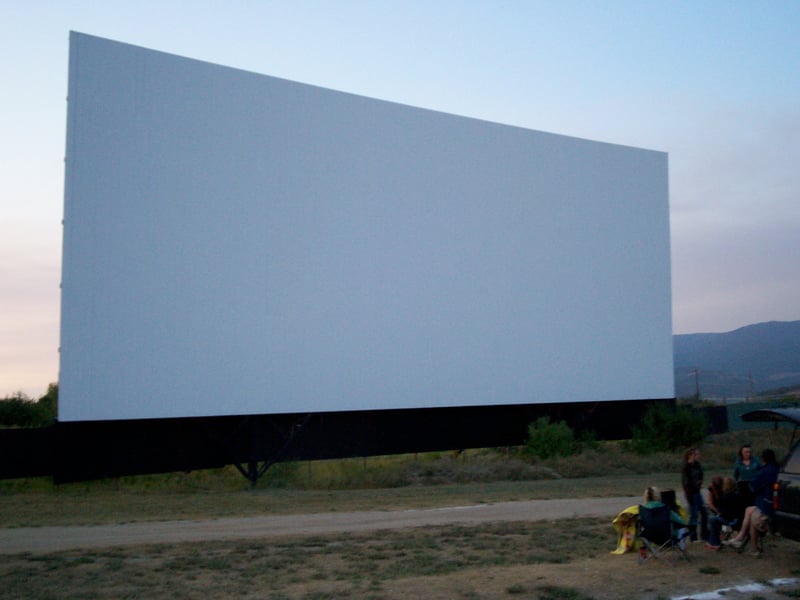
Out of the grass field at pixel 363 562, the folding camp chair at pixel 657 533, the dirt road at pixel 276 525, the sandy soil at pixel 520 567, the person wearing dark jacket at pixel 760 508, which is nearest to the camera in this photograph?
the sandy soil at pixel 520 567

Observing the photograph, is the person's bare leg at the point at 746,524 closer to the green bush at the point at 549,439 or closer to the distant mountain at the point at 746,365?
the green bush at the point at 549,439

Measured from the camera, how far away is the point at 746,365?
176 metres

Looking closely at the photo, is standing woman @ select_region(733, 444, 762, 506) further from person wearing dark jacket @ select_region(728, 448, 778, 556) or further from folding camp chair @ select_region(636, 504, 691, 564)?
folding camp chair @ select_region(636, 504, 691, 564)

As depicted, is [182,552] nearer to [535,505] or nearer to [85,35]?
[535,505]

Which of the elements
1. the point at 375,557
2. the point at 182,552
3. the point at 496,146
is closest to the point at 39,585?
the point at 182,552

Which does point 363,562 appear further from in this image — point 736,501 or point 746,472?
point 746,472

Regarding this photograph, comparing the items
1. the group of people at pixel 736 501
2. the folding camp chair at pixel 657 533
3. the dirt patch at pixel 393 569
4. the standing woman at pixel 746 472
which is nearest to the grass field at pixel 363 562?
the dirt patch at pixel 393 569

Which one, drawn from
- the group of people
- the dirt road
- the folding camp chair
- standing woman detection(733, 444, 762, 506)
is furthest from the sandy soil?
standing woman detection(733, 444, 762, 506)

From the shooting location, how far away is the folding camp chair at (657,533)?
368 inches

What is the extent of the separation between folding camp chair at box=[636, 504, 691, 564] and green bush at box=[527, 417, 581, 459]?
54.2 feet

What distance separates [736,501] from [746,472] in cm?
61

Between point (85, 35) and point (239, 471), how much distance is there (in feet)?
38.6

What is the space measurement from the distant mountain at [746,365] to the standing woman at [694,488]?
122 meters

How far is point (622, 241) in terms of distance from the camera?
28.9 meters
